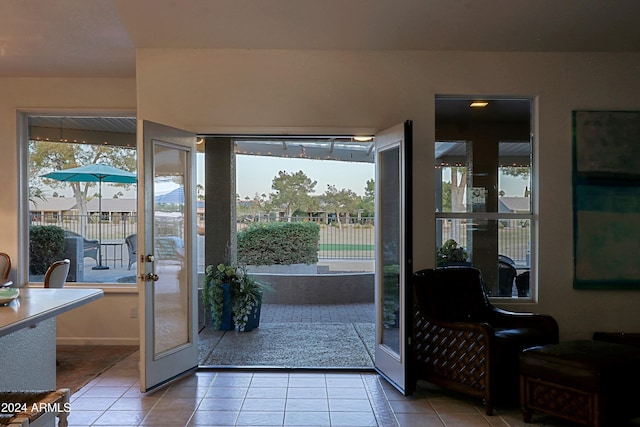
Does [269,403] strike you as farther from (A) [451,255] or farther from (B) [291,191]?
(B) [291,191]

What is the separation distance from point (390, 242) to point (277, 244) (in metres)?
5.53

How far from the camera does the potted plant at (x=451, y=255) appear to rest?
14.1ft

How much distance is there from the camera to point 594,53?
4.25 m

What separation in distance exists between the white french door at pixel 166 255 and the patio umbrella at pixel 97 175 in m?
1.51

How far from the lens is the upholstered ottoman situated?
9.44 feet

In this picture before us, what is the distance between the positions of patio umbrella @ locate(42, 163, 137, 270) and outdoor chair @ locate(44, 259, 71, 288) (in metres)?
1.04

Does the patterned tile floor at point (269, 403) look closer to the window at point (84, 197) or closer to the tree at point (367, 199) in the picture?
the window at point (84, 197)

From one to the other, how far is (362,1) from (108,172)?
11.2 ft

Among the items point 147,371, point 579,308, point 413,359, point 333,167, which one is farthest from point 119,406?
point 333,167

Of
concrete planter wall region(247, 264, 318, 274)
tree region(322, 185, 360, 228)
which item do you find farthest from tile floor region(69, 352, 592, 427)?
tree region(322, 185, 360, 228)

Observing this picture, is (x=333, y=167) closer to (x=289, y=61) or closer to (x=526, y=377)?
(x=289, y=61)

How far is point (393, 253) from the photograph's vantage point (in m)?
3.99

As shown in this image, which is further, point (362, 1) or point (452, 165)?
point (452, 165)

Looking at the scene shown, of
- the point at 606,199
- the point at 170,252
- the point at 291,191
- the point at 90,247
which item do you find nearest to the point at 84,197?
the point at 90,247
